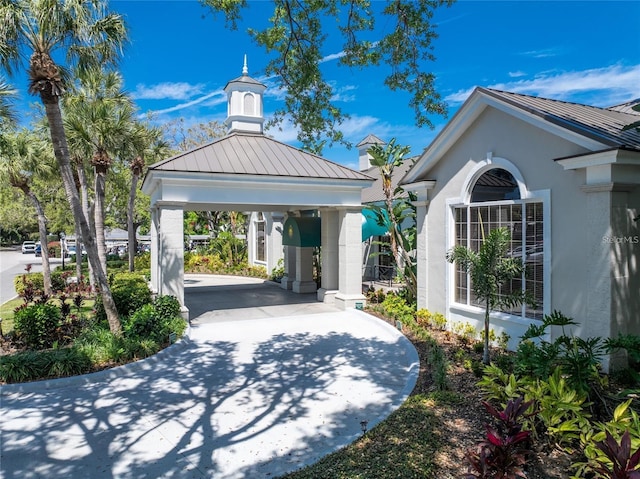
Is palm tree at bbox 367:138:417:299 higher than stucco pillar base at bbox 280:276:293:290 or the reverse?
higher

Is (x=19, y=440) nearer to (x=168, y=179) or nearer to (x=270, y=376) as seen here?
(x=270, y=376)

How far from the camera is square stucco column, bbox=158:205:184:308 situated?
13.0 metres

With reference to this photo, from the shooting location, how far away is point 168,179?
12.9 meters

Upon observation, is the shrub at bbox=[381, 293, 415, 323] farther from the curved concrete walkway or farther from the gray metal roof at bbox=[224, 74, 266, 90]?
the gray metal roof at bbox=[224, 74, 266, 90]

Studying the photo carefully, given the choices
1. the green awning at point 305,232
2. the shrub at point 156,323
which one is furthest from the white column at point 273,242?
the shrub at point 156,323

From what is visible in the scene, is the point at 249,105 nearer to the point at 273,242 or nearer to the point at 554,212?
the point at 273,242

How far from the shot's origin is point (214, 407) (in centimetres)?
735

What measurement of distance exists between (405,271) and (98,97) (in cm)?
1615

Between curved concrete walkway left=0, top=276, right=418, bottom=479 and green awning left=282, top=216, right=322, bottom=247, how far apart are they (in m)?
6.55

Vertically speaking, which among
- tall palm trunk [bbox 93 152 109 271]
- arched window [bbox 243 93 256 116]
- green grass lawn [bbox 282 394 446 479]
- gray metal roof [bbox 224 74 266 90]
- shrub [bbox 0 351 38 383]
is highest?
gray metal roof [bbox 224 74 266 90]

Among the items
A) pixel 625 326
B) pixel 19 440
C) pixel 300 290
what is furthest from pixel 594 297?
pixel 300 290

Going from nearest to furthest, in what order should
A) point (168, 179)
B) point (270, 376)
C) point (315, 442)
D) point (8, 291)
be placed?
point (315, 442) → point (270, 376) → point (168, 179) → point (8, 291)

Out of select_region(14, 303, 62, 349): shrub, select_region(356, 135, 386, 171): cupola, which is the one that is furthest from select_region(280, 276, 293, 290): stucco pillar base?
select_region(356, 135, 386, 171): cupola

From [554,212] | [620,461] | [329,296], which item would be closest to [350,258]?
[329,296]
